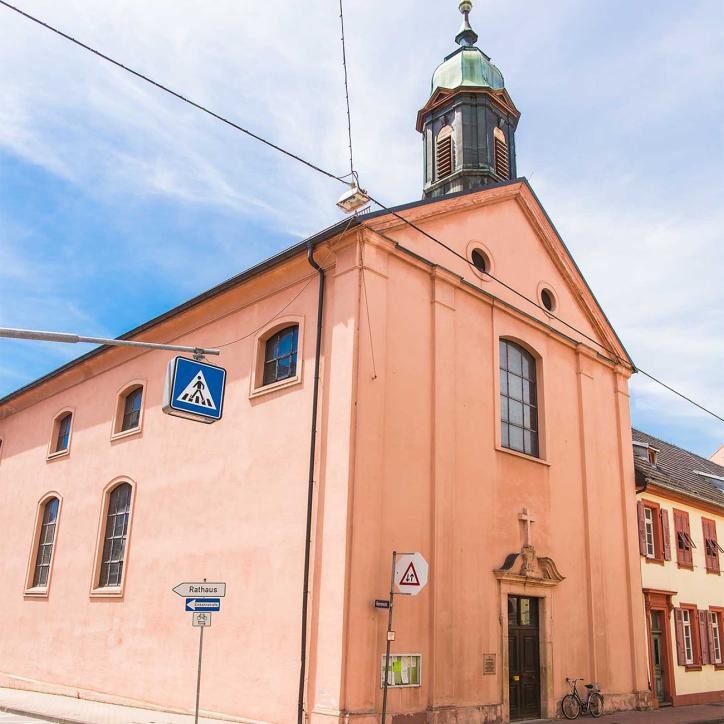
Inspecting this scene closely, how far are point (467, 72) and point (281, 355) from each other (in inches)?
417

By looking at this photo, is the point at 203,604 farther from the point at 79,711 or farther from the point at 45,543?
the point at 45,543

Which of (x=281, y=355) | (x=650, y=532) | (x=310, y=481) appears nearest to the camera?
(x=310, y=481)

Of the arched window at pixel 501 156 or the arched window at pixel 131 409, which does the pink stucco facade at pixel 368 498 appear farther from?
the arched window at pixel 501 156

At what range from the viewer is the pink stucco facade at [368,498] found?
13.2 meters

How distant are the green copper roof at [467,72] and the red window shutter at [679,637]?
49.3 feet

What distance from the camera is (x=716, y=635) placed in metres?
23.7

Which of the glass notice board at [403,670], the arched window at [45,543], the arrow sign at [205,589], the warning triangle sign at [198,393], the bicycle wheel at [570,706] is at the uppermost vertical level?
the warning triangle sign at [198,393]

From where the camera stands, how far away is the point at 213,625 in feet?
48.6

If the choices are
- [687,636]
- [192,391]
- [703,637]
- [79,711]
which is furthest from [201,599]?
[703,637]

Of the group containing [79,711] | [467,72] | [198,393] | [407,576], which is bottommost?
[79,711]

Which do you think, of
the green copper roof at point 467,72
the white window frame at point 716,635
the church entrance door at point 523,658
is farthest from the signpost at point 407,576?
the white window frame at point 716,635

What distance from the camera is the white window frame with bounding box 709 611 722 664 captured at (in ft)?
77.0

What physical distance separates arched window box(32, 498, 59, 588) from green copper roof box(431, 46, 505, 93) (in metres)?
15.3

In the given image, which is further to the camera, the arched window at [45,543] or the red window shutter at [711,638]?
the red window shutter at [711,638]
